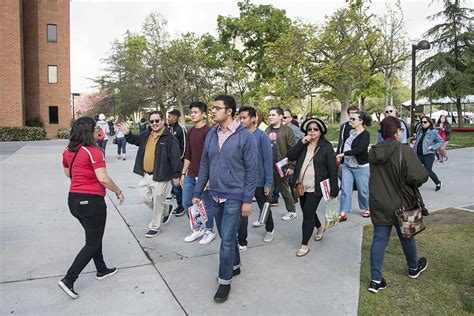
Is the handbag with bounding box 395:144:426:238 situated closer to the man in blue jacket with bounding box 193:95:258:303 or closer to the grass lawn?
the grass lawn

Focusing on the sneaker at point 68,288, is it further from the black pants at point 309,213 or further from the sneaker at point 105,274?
the black pants at point 309,213

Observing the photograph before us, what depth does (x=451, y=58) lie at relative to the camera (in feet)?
96.7

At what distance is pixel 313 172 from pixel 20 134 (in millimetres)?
26728

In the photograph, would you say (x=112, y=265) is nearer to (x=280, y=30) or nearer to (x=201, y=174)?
(x=201, y=174)

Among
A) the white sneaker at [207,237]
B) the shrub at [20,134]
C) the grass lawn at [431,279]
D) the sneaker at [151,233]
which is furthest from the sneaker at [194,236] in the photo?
the shrub at [20,134]

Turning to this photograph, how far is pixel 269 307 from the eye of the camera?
3.50m

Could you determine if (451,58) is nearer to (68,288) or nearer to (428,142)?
(428,142)

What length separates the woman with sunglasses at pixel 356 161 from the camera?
6051 millimetres

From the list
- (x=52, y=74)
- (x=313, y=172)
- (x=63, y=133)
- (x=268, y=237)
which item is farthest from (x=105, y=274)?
(x=52, y=74)

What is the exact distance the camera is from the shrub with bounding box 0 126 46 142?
26.0 m

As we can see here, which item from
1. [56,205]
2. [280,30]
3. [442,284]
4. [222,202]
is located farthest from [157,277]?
[280,30]

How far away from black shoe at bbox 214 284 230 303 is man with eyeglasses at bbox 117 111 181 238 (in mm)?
2165

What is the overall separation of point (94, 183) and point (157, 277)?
3.90 ft

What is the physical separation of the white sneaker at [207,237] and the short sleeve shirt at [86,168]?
191 cm
